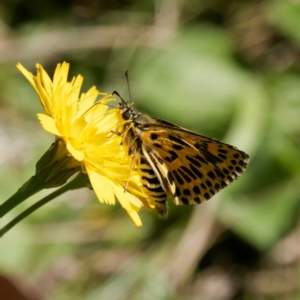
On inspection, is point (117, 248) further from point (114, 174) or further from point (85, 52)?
point (114, 174)

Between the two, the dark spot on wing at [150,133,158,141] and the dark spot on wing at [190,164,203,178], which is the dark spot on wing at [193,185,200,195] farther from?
the dark spot on wing at [150,133,158,141]

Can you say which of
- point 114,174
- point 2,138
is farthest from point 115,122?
point 2,138

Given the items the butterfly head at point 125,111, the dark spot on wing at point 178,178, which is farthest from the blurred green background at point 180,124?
the butterfly head at point 125,111

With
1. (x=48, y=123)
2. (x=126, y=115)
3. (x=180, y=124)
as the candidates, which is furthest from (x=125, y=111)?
(x=180, y=124)

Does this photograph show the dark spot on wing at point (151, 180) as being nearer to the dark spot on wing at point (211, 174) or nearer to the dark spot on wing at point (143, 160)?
the dark spot on wing at point (143, 160)

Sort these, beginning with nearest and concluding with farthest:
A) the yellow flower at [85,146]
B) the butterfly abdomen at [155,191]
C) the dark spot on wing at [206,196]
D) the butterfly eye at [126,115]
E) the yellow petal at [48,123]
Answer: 1. the yellow petal at [48,123]
2. the yellow flower at [85,146]
3. the butterfly abdomen at [155,191]
4. the dark spot on wing at [206,196]
5. the butterfly eye at [126,115]

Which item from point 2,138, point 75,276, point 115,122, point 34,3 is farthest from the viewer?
point 34,3

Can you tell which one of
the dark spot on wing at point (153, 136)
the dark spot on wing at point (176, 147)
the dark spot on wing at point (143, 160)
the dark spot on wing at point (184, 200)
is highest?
the dark spot on wing at point (153, 136)

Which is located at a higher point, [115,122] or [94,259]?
[115,122]

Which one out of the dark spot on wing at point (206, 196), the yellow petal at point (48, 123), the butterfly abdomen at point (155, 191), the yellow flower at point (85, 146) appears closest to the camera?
the yellow petal at point (48, 123)
